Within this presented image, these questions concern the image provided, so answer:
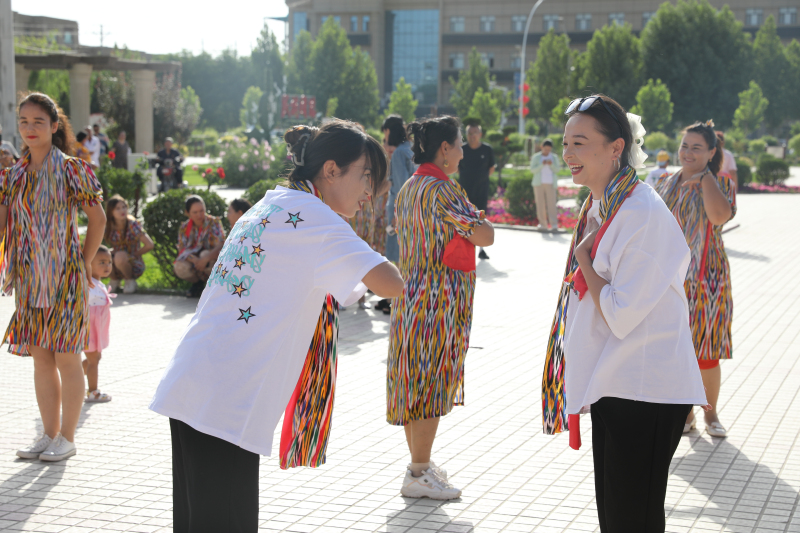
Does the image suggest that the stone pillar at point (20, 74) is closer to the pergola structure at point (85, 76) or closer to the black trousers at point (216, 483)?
the pergola structure at point (85, 76)

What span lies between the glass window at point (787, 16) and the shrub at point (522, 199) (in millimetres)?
72327

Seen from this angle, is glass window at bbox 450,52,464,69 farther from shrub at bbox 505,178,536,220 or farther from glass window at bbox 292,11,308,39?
shrub at bbox 505,178,536,220

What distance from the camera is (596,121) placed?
2.79 m

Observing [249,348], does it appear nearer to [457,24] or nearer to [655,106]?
[655,106]

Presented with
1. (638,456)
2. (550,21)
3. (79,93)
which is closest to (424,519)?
(638,456)

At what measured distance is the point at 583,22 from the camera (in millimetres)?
82312

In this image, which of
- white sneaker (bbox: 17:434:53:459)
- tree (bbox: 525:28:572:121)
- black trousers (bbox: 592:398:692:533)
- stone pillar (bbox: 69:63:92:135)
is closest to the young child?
Result: white sneaker (bbox: 17:434:53:459)

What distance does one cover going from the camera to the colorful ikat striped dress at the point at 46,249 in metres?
4.57

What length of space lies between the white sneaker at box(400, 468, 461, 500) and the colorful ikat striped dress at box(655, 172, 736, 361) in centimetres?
193

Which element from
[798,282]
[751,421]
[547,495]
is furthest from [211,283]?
[798,282]

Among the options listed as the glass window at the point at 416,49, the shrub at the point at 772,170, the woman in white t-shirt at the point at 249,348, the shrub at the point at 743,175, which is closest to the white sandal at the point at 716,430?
the woman in white t-shirt at the point at 249,348

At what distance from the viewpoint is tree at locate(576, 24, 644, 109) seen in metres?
61.5

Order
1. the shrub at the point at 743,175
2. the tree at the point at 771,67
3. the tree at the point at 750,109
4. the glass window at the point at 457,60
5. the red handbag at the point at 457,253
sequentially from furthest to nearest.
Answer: the glass window at the point at 457,60 < the tree at the point at 771,67 < the tree at the point at 750,109 < the shrub at the point at 743,175 < the red handbag at the point at 457,253

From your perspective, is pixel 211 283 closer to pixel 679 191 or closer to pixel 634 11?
pixel 679 191
